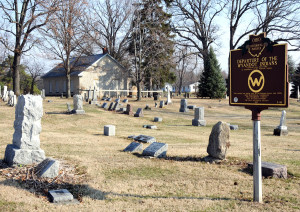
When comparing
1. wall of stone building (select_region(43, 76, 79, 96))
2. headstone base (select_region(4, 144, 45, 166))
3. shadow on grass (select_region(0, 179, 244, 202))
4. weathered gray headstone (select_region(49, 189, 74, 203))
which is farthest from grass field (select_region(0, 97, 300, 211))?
wall of stone building (select_region(43, 76, 79, 96))

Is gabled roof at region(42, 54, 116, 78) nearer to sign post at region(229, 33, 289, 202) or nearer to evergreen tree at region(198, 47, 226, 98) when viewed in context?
evergreen tree at region(198, 47, 226, 98)

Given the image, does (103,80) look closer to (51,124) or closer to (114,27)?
(114,27)

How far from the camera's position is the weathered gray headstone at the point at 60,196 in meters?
5.46

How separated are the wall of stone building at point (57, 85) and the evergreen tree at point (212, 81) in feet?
60.3

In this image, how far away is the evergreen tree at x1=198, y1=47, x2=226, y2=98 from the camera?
41.6 metres

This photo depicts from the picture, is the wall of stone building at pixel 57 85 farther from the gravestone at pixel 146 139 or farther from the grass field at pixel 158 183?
the grass field at pixel 158 183

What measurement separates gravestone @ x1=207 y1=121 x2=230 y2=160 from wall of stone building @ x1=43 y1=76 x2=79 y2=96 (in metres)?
35.3

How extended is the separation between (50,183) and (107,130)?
24.7 feet

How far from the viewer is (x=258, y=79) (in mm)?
5453

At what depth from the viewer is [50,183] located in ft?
20.7

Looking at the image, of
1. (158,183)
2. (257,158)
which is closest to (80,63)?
(158,183)

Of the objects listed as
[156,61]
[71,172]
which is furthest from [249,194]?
[156,61]

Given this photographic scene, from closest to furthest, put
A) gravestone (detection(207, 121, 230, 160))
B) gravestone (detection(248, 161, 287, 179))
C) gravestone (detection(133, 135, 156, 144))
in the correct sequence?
gravestone (detection(248, 161, 287, 179)), gravestone (detection(207, 121, 230, 160)), gravestone (detection(133, 135, 156, 144))

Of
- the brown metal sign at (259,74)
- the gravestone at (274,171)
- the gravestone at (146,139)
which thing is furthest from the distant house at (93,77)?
the brown metal sign at (259,74)
